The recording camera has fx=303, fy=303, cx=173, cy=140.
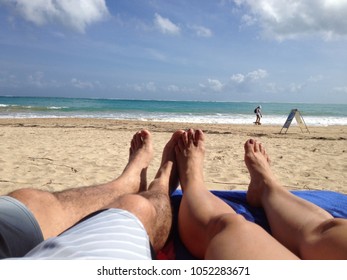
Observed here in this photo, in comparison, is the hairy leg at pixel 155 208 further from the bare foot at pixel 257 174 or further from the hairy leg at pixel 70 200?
the bare foot at pixel 257 174

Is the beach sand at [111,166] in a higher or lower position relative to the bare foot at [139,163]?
lower

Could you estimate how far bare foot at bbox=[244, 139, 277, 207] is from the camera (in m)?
1.78

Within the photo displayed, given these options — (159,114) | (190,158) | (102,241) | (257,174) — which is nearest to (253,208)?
(257,174)

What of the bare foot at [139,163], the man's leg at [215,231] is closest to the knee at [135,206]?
the man's leg at [215,231]

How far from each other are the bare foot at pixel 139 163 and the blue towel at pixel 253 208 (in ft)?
0.76

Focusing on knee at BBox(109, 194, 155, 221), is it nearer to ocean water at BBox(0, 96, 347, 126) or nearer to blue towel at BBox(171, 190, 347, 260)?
blue towel at BBox(171, 190, 347, 260)

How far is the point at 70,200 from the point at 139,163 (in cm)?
88

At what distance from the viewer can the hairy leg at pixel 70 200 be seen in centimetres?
108

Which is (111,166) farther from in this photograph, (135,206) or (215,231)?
(215,231)

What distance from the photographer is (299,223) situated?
1.14m

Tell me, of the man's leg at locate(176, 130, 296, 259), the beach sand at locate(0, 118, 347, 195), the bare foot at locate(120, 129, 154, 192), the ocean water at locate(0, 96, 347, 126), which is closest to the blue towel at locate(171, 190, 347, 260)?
the man's leg at locate(176, 130, 296, 259)
